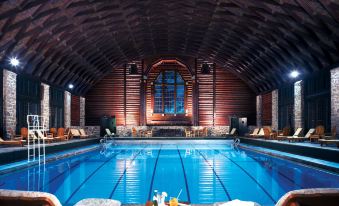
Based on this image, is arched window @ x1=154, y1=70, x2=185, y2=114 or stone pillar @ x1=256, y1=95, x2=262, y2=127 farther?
arched window @ x1=154, y1=70, x2=185, y2=114

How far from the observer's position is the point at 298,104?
18344mm

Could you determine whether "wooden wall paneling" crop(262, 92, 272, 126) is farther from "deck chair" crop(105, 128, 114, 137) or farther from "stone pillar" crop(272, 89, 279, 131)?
"deck chair" crop(105, 128, 114, 137)

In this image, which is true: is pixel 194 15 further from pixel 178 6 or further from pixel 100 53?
pixel 100 53

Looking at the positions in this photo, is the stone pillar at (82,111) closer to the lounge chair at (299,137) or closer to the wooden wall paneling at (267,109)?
the wooden wall paneling at (267,109)

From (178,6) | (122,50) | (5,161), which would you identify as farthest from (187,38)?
(5,161)

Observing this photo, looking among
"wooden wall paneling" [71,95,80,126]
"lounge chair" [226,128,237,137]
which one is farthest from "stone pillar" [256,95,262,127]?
"wooden wall paneling" [71,95,80,126]

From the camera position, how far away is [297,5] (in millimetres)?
12289

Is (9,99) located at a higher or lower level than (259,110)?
higher

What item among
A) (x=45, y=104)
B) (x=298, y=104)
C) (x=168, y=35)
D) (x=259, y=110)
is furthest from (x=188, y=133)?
(x=45, y=104)

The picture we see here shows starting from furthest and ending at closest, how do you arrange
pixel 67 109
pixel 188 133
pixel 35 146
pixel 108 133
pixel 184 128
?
1. pixel 184 128
2. pixel 188 133
3. pixel 108 133
4. pixel 67 109
5. pixel 35 146

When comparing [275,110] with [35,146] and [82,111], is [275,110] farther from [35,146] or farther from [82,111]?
[35,146]

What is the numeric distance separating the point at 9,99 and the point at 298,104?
1286cm

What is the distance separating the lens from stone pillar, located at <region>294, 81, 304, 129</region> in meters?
18.0

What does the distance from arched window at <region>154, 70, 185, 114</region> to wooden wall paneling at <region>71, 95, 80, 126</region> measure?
203 inches
